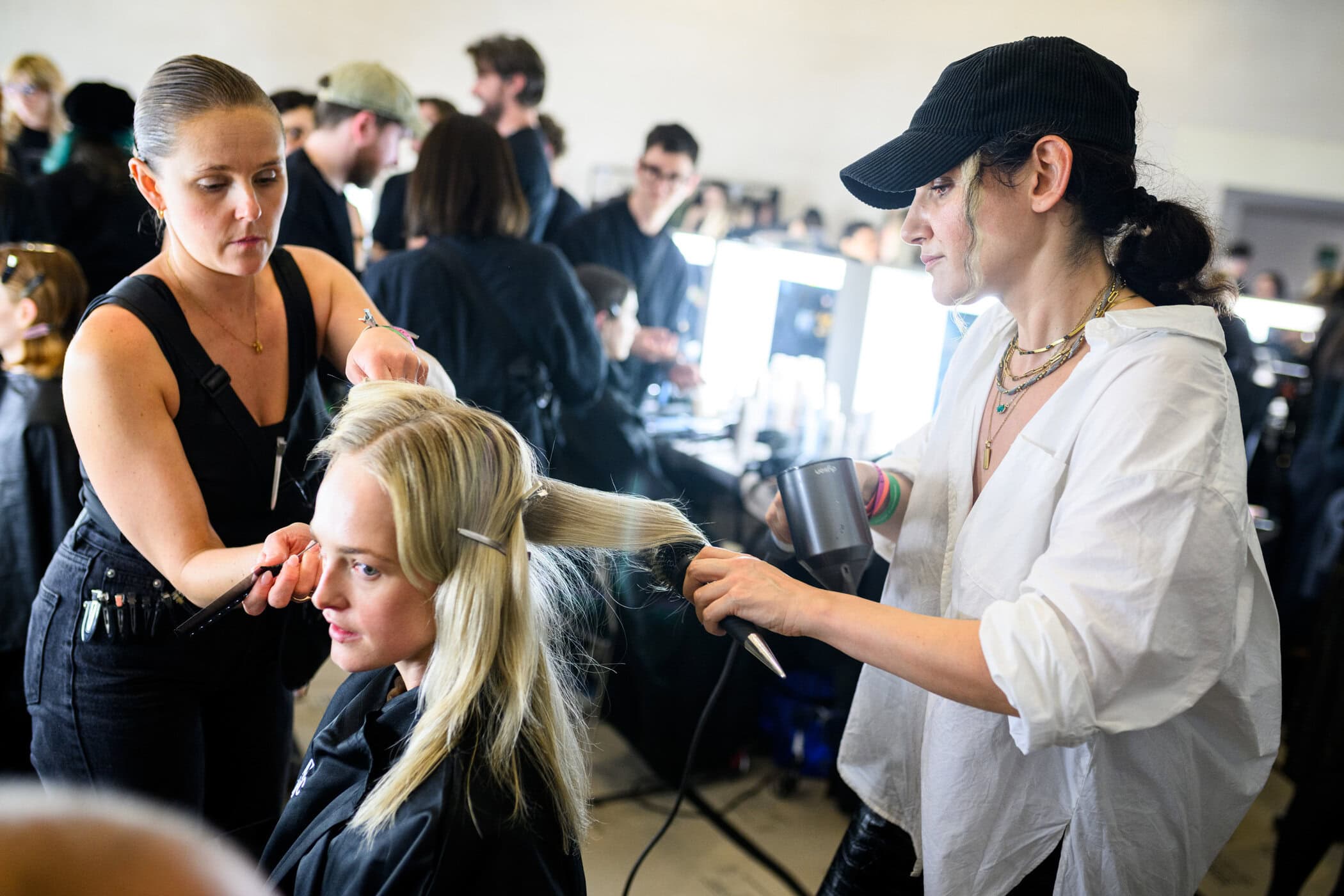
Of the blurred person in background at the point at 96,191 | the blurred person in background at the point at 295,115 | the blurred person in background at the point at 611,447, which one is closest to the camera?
the blurred person in background at the point at 96,191

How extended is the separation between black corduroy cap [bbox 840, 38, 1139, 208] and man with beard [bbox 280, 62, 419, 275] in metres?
1.75

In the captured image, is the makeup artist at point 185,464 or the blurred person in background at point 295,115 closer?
the makeup artist at point 185,464

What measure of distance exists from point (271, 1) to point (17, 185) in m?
3.90

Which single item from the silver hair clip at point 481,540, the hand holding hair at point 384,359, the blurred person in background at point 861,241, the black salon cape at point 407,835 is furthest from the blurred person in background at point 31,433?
the blurred person in background at point 861,241

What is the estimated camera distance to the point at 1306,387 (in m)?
3.95

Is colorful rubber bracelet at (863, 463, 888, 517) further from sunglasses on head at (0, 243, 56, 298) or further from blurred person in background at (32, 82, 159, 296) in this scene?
blurred person in background at (32, 82, 159, 296)

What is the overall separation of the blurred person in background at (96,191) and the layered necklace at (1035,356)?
2.32 meters

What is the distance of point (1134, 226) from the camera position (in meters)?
1.11

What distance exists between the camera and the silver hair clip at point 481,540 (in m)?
1.02

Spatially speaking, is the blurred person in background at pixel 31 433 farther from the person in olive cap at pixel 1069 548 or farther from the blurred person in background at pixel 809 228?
the blurred person in background at pixel 809 228

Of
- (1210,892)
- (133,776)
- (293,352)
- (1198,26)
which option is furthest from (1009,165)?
(1198,26)

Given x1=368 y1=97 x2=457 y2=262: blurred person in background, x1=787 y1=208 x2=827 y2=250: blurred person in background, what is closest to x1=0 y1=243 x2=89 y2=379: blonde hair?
x1=368 y1=97 x2=457 y2=262: blurred person in background

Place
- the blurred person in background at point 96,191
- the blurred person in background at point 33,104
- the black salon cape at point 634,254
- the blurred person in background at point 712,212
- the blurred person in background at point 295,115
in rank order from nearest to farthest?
the blurred person in background at point 96,191, the blurred person in background at point 295,115, the black salon cape at point 634,254, the blurred person in background at point 33,104, the blurred person in background at point 712,212

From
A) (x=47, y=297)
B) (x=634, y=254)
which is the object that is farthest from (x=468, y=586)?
(x=634, y=254)
